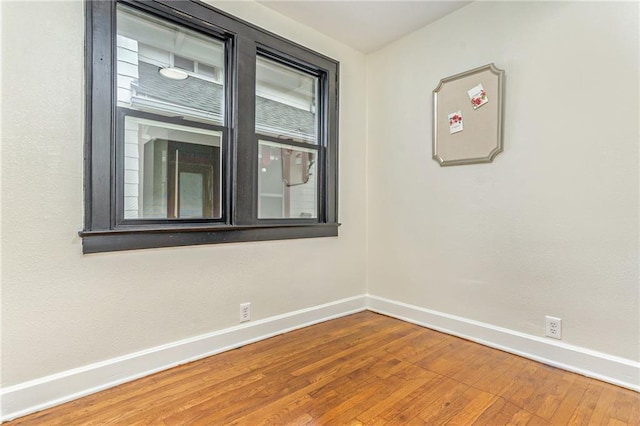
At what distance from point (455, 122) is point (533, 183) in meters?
0.71

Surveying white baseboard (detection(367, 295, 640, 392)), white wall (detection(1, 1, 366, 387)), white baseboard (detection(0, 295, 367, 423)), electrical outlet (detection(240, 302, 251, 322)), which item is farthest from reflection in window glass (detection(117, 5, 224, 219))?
white baseboard (detection(367, 295, 640, 392))

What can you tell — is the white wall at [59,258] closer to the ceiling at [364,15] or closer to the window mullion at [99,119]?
the window mullion at [99,119]

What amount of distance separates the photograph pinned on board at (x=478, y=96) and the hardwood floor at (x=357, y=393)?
5.67ft

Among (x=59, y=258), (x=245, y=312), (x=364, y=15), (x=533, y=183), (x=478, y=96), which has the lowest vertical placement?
(x=245, y=312)

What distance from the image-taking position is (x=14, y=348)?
1548 mm

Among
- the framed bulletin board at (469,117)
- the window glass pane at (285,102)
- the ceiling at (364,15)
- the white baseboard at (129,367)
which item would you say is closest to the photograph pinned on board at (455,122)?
the framed bulletin board at (469,117)

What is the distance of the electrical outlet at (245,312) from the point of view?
231 centimetres

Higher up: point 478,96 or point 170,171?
point 478,96

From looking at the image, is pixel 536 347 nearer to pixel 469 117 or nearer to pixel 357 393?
pixel 357 393

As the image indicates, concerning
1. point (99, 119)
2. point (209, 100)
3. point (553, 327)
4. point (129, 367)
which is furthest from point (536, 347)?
point (99, 119)

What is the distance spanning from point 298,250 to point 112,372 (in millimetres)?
1418

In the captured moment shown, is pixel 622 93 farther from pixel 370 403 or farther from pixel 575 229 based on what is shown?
pixel 370 403

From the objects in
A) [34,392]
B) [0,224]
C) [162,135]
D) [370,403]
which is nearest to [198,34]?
[162,135]

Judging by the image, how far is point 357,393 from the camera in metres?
1.72
